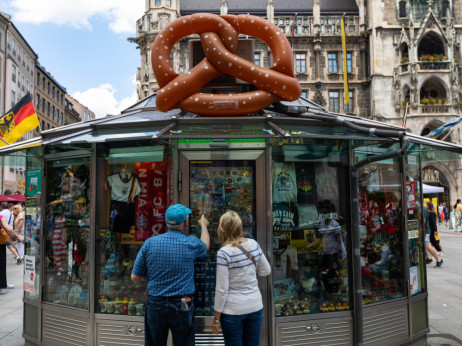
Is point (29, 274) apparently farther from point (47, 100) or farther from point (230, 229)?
point (47, 100)

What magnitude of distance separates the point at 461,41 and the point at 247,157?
129ft

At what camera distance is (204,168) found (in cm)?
506

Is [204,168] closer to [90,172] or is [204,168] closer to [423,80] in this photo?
[90,172]

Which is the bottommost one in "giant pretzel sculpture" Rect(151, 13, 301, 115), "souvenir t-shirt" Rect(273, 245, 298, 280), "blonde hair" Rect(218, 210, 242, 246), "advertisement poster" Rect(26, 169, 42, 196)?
"souvenir t-shirt" Rect(273, 245, 298, 280)

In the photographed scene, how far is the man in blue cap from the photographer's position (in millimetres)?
3412

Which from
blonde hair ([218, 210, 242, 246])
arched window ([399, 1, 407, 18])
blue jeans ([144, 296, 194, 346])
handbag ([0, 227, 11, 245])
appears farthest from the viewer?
arched window ([399, 1, 407, 18])

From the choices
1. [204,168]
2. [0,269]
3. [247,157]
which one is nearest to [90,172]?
[204,168]

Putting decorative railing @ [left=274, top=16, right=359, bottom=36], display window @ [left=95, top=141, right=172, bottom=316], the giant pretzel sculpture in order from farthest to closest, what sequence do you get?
decorative railing @ [left=274, top=16, right=359, bottom=36] < display window @ [left=95, top=141, right=172, bottom=316] < the giant pretzel sculpture

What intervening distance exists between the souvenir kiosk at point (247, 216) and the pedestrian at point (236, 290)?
1.16 meters

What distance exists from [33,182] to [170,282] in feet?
11.0

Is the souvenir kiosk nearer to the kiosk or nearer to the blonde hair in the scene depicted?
the kiosk

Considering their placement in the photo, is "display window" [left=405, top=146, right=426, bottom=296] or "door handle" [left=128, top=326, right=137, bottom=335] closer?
"door handle" [left=128, top=326, right=137, bottom=335]

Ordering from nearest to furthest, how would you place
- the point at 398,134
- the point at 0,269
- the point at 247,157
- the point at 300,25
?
1. the point at 398,134
2. the point at 247,157
3. the point at 0,269
4. the point at 300,25

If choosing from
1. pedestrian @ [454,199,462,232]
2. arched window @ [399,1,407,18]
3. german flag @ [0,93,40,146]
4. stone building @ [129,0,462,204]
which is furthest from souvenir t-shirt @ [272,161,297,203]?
arched window @ [399,1,407,18]
